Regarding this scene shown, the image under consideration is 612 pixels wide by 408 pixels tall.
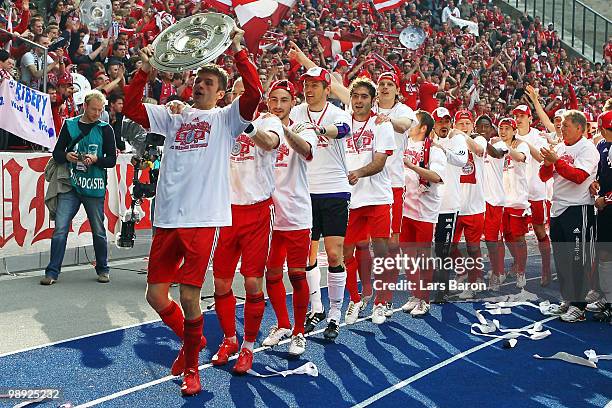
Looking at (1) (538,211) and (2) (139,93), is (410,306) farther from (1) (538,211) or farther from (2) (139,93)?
(2) (139,93)

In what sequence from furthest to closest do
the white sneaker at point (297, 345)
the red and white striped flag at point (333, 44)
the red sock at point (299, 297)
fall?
the red and white striped flag at point (333, 44)
the red sock at point (299, 297)
the white sneaker at point (297, 345)

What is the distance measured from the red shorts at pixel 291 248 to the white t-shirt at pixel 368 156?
144cm

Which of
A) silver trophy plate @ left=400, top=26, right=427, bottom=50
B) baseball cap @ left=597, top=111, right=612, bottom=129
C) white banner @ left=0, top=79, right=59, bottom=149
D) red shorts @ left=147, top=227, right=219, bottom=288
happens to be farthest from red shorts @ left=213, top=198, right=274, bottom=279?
silver trophy plate @ left=400, top=26, right=427, bottom=50

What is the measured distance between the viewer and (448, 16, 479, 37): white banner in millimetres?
28469

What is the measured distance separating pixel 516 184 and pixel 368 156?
12.5 feet

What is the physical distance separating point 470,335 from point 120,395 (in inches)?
142

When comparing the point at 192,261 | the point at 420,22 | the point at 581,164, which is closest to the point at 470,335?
the point at 581,164

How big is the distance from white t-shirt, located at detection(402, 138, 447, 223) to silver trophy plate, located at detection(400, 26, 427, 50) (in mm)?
14168

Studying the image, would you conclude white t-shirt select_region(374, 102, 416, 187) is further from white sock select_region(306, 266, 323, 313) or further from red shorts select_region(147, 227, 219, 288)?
red shorts select_region(147, 227, 219, 288)

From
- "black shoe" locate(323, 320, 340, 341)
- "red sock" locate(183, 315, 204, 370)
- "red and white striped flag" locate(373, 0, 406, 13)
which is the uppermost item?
"red and white striped flag" locate(373, 0, 406, 13)

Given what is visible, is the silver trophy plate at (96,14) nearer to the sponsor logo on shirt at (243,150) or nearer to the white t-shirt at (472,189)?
the white t-shirt at (472,189)

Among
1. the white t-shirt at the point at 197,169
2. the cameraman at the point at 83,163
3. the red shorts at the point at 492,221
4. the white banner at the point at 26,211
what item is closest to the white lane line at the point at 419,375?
the white t-shirt at the point at 197,169

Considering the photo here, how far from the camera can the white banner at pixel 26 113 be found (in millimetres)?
10367

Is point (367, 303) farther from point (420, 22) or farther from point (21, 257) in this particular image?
point (420, 22)
